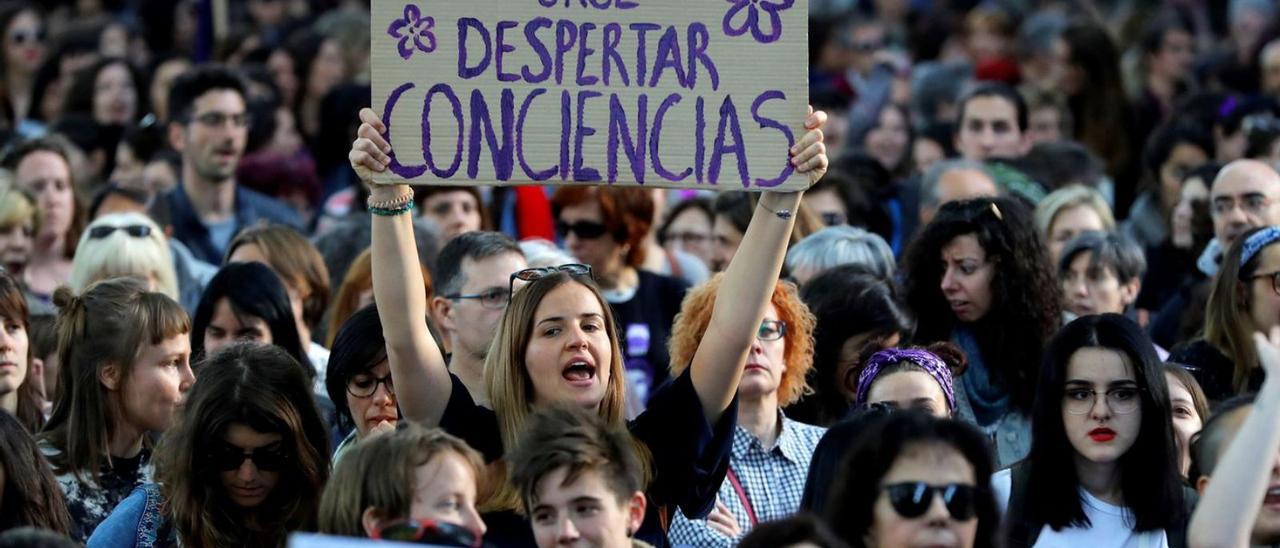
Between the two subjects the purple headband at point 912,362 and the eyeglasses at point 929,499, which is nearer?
the eyeglasses at point 929,499

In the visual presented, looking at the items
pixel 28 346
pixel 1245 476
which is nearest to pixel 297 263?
pixel 28 346

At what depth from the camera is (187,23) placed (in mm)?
15883

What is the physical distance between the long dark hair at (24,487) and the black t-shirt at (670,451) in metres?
0.98

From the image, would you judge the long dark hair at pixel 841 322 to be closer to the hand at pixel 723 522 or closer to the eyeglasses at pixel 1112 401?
the hand at pixel 723 522

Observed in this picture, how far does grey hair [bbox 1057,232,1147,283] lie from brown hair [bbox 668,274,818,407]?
169cm

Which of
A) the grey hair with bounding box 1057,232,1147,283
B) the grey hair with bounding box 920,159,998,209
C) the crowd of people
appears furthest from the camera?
the grey hair with bounding box 920,159,998,209

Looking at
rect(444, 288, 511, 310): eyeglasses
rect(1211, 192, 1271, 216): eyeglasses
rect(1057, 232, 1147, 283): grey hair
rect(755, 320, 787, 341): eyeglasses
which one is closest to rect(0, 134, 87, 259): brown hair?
rect(444, 288, 511, 310): eyeglasses

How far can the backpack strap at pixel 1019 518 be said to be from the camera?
538 cm

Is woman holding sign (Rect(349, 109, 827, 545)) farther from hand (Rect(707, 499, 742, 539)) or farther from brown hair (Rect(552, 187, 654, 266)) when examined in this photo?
brown hair (Rect(552, 187, 654, 266))

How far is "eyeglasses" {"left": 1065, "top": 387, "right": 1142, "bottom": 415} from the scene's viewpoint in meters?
5.52

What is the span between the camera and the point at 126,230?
7.76 metres

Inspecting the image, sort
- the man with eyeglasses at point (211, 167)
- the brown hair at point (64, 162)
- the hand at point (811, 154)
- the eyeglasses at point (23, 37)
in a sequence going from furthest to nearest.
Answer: the eyeglasses at point (23, 37) → the man with eyeglasses at point (211, 167) → the brown hair at point (64, 162) → the hand at point (811, 154)

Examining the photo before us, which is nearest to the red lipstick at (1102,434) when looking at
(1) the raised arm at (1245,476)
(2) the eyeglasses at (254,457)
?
(1) the raised arm at (1245,476)

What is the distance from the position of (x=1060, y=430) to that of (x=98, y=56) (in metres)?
8.99
